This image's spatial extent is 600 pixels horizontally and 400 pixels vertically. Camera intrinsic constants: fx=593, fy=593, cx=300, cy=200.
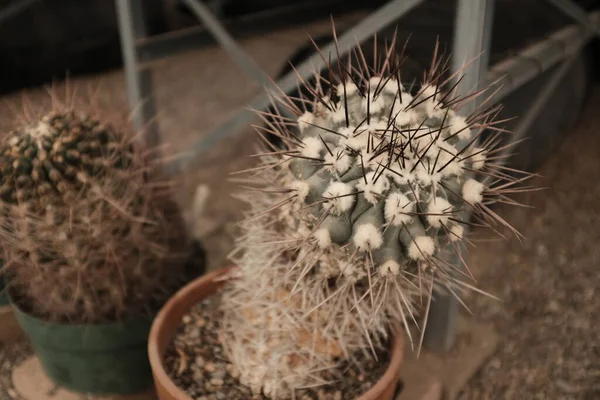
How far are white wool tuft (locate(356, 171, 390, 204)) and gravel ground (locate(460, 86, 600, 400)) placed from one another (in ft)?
2.40

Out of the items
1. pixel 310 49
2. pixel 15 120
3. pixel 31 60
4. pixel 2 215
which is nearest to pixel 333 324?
pixel 2 215

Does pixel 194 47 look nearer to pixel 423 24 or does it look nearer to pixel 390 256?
pixel 423 24

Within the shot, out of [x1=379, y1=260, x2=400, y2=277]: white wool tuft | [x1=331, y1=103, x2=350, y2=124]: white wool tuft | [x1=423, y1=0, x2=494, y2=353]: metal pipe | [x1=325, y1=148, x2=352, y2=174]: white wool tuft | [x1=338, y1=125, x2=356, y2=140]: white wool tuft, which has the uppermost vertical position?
[x1=423, y1=0, x2=494, y2=353]: metal pipe

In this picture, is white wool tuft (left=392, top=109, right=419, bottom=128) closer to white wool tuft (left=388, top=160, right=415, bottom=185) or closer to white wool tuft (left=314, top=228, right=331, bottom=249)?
white wool tuft (left=388, top=160, right=415, bottom=185)

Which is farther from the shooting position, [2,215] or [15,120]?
[15,120]

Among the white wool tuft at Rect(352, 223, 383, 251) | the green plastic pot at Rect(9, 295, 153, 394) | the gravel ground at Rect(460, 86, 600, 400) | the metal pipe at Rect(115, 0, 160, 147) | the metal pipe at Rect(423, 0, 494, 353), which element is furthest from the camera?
the metal pipe at Rect(115, 0, 160, 147)

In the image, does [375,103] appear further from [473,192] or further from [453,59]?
[453,59]

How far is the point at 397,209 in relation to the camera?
729mm

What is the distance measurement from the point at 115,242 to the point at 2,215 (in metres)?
0.19

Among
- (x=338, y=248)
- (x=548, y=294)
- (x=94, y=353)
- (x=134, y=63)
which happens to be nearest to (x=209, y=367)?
(x=94, y=353)

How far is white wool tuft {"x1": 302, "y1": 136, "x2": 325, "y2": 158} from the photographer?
31.2 inches

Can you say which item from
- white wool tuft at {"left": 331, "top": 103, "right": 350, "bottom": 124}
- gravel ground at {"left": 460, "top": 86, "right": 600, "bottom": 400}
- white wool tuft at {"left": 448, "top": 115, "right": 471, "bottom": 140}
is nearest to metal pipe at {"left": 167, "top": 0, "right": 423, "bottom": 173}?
white wool tuft at {"left": 331, "top": 103, "right": 350, "bottom": 124}

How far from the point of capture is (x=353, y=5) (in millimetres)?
2979

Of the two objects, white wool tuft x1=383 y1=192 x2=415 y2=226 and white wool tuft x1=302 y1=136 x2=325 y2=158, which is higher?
white wool tuft x1=302 y1=136 x2=325 y2=158
